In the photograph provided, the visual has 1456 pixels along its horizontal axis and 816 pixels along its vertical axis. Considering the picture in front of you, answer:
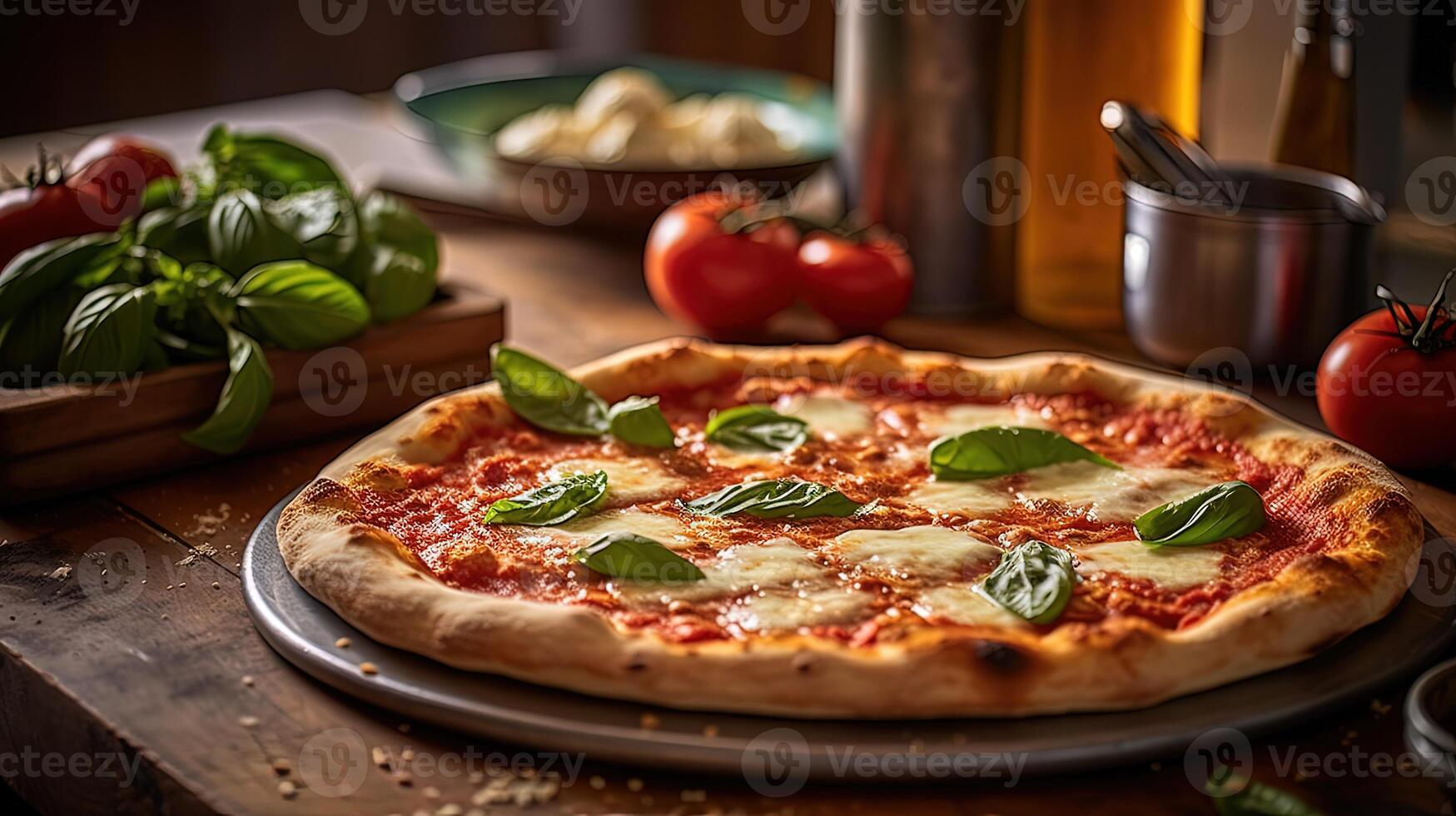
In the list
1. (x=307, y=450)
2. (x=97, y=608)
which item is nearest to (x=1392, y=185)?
(x=307, y=450)

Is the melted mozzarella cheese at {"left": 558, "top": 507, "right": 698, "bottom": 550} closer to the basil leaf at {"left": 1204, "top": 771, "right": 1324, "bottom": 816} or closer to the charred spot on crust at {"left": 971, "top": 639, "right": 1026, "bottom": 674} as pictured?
the charred spot on crust at {"left": 971, "top": 639, "right": 1026, "bottom": 674}

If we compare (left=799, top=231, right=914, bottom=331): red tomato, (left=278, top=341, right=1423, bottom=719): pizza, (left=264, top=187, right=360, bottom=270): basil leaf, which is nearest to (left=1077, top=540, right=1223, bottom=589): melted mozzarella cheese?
(left=278, top=341, right=1423, bottom=719): pizza

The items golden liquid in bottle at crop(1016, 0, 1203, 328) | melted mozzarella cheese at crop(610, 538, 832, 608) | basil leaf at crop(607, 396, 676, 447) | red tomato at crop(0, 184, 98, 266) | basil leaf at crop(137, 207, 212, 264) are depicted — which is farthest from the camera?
golden liquid in bottle at crop(1016, 0, 1203, 328)

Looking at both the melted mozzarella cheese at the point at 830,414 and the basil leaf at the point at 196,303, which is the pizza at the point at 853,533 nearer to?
the melted mozzarella cheese at the point at 830,414

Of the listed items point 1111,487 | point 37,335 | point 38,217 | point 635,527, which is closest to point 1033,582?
point 1111,487

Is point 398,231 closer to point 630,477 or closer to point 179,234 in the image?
point 179,234

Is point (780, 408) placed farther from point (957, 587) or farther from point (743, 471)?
point (957, 587)
